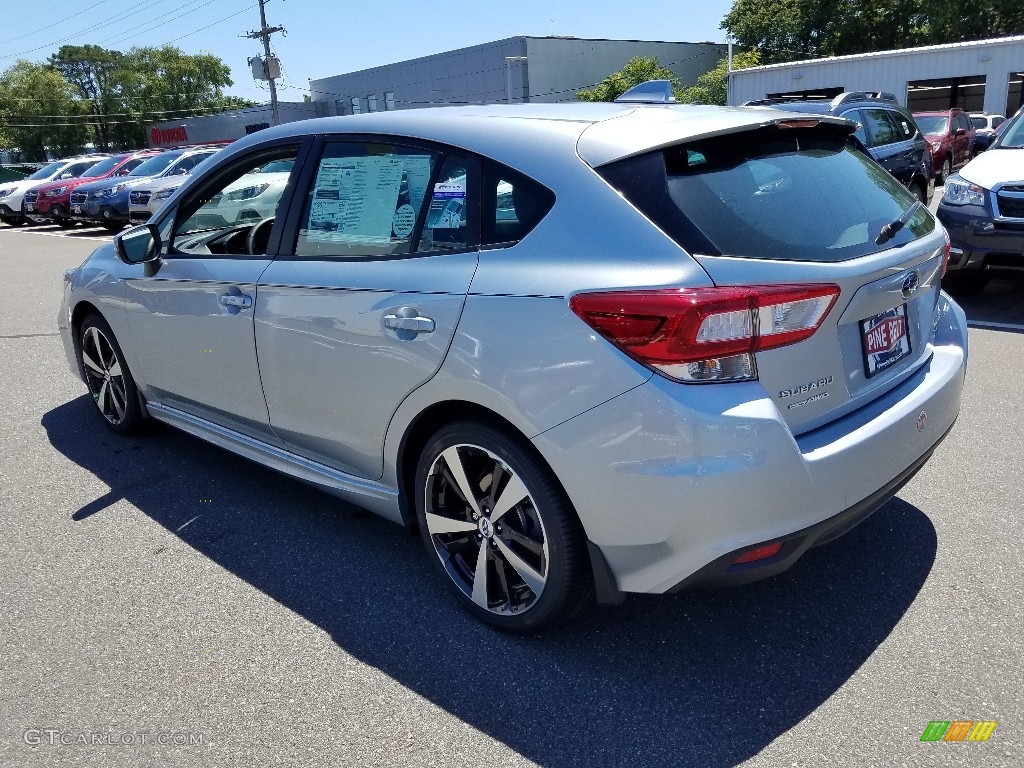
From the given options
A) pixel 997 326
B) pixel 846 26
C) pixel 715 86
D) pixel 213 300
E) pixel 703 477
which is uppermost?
pixel 846 26

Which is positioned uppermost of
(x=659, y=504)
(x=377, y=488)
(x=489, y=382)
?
(x=489, y=382)

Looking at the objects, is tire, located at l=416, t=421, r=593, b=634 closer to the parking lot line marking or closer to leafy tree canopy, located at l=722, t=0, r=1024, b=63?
the parking lot line marking

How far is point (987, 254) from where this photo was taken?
6660 mm

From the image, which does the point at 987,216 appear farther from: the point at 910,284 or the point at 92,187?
the point at 92,187

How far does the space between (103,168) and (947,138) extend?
818 inches

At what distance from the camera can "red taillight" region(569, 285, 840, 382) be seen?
2258 millimetres

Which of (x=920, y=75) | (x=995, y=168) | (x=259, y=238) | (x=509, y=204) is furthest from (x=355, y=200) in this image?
(x=920, y=75)

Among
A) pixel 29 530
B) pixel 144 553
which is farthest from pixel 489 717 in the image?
pixel 29 530

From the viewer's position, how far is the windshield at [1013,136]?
24.8 ft

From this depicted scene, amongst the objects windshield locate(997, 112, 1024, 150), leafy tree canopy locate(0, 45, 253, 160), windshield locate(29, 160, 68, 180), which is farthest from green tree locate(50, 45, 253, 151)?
windshield locate(997, 112, 1024, 150)

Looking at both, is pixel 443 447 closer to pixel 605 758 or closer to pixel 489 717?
pixel 489 717

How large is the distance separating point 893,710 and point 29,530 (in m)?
3.58

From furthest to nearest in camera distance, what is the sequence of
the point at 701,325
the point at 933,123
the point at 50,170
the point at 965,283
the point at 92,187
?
the point at 50,170 → the point at 92,187 → the point at 933,123 → the point at 965,283 → the point at 701,325

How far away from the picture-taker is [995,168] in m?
6.98
